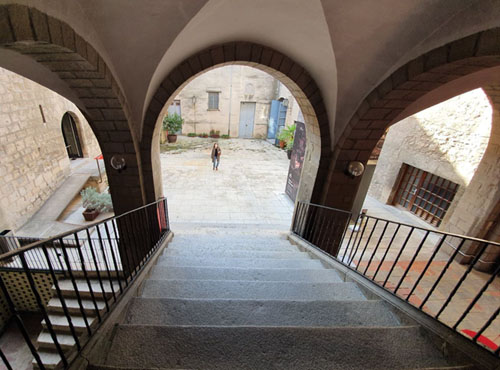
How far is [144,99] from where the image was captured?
2.97m

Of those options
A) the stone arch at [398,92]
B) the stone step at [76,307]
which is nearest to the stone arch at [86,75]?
the stone step at [76,307]

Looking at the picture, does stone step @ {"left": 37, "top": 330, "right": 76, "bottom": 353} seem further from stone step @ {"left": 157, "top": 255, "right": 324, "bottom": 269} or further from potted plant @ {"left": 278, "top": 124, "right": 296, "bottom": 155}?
potted plant @ {"left": 278, "top": 124, "right": 296, "bottom": 155}

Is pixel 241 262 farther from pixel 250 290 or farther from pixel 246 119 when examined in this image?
pixel 246 119

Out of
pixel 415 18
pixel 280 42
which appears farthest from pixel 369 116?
pixel 280 42

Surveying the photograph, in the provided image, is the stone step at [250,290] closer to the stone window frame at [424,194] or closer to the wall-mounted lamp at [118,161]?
the wall-mounted lamp at [118,161]

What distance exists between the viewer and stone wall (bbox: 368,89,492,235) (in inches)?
206

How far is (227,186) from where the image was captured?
7.54 meters

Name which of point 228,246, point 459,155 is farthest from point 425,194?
point 228,246

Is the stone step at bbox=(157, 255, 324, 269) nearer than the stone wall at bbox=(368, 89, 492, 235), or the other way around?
the stone step at bbox=(157, 255, 324, 269)

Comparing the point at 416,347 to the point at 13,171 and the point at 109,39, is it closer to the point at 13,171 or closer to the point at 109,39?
the point at 109,39

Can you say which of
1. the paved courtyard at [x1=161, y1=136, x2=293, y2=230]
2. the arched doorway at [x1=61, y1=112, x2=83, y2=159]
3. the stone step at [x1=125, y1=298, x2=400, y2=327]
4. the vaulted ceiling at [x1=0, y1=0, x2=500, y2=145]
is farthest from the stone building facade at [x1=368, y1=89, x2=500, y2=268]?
the arched doorway at [x1=61, y1=112, x2=83, y2=159]

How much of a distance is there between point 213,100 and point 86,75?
12043 mm

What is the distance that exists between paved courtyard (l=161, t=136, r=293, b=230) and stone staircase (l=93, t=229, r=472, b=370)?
10.1 ft

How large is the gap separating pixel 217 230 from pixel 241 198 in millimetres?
2067
